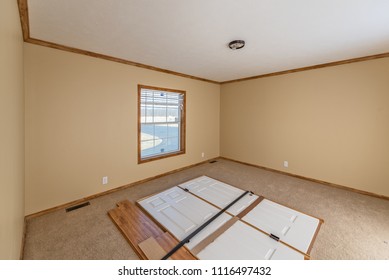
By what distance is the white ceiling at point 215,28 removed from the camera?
1558 millimetres

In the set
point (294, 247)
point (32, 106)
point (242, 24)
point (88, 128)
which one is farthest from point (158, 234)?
point (242, 24)

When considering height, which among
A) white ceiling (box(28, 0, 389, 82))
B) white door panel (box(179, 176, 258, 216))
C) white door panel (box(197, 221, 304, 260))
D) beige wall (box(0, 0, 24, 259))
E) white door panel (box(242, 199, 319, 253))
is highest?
white ceiling (box(28, 0, 389, 82))

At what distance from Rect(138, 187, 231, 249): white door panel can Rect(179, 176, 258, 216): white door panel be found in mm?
161

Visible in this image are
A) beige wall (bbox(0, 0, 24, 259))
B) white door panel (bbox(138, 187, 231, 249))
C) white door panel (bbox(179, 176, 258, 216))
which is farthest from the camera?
white door panel (bbox(179, 176, 258, 216))

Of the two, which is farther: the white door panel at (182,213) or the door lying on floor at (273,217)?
the white door panel at (182,213)

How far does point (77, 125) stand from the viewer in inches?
100

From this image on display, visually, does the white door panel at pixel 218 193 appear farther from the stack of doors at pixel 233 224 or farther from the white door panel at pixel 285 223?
the white door panel at pixel 285 223

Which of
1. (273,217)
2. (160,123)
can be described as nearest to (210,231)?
(273,217)

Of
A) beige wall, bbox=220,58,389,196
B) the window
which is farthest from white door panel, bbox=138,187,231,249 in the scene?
beige wall, bbox=220,58,389,196

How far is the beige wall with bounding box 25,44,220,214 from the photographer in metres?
2.21

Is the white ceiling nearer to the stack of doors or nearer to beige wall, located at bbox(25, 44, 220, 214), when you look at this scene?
beige wall, located at bbox(25, 44, 220, 214)

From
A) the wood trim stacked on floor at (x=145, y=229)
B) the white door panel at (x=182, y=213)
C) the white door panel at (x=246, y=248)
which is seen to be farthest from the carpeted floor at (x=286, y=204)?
the white door panel at (x=182, y=213)

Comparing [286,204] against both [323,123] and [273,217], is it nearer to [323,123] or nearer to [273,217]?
[273,217]

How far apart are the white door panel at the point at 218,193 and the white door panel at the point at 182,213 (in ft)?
0.53
